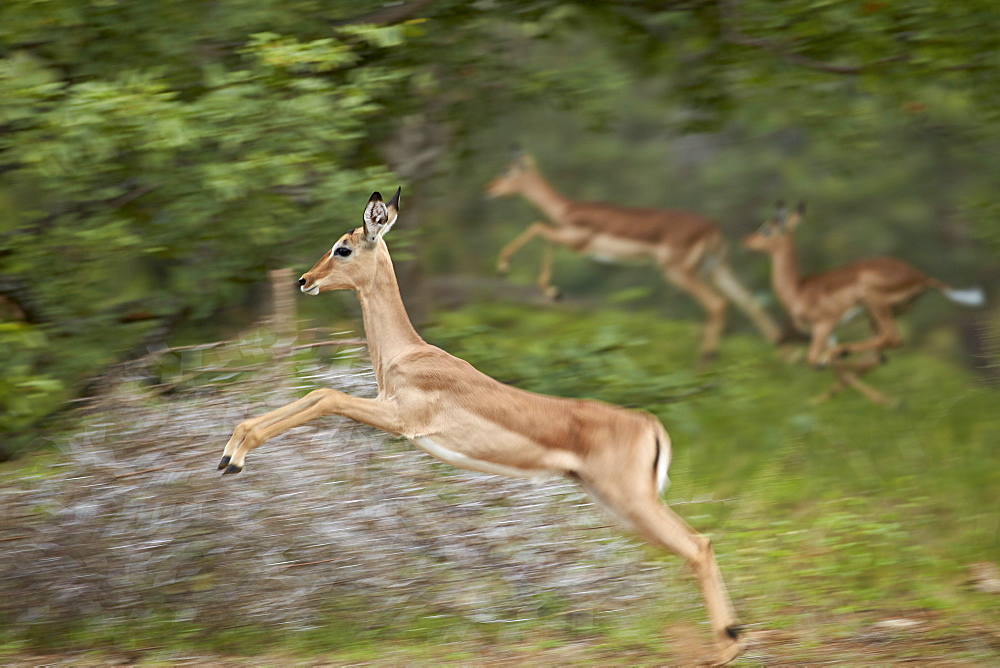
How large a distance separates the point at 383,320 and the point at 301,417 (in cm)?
54

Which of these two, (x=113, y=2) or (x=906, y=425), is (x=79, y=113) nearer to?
(x=113, y=2)

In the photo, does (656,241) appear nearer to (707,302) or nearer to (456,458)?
(707,302)

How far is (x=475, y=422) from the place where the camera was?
13.7 ft

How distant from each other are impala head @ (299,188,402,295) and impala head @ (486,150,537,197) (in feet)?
23.2

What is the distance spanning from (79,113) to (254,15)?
1416 mm

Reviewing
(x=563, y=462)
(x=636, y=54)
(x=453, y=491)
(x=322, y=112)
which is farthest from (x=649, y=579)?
(x=636, y=54)

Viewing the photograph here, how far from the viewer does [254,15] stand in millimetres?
6477

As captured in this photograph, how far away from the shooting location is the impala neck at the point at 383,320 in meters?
4.30

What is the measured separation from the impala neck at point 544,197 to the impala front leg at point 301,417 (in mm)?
7125

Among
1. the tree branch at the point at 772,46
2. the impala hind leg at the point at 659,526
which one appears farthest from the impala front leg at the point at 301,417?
the tree branch at the point at 772,46

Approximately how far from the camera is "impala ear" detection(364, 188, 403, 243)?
13.7ft

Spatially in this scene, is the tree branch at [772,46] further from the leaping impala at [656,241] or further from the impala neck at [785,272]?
the impala neck at [785,272]

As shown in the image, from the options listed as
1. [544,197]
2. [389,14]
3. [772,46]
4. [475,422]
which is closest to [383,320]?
[475,422]

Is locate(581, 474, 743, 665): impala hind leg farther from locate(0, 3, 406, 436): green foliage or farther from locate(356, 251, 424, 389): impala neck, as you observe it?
locate(0, 3, 406, 436): green foliage
